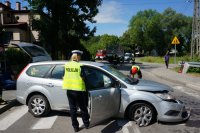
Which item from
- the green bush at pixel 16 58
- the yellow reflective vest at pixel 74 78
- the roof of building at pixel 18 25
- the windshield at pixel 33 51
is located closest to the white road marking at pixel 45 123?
the yellow reflective vest at pixel 74 78

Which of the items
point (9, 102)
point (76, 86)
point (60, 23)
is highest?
point (60, 23)

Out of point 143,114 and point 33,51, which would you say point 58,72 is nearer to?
point 143,114

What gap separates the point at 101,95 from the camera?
6.84m

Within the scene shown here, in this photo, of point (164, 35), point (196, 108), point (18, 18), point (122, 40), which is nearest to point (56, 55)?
point (18, 18)

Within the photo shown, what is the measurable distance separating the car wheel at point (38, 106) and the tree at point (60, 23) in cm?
2316

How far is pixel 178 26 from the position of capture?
96.4m

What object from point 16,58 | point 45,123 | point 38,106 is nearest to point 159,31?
point 16,58

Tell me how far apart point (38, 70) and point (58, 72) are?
0.69m

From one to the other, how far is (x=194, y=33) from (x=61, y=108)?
989 inches

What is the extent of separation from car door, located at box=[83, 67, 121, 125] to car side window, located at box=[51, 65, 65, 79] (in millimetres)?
792

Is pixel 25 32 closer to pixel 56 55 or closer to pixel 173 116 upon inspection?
pixel 56 55

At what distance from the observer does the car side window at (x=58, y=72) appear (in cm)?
826

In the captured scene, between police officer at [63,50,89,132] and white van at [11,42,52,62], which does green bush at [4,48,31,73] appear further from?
police officer at [63,50,89,132]

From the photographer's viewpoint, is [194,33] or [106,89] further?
[194,33]
